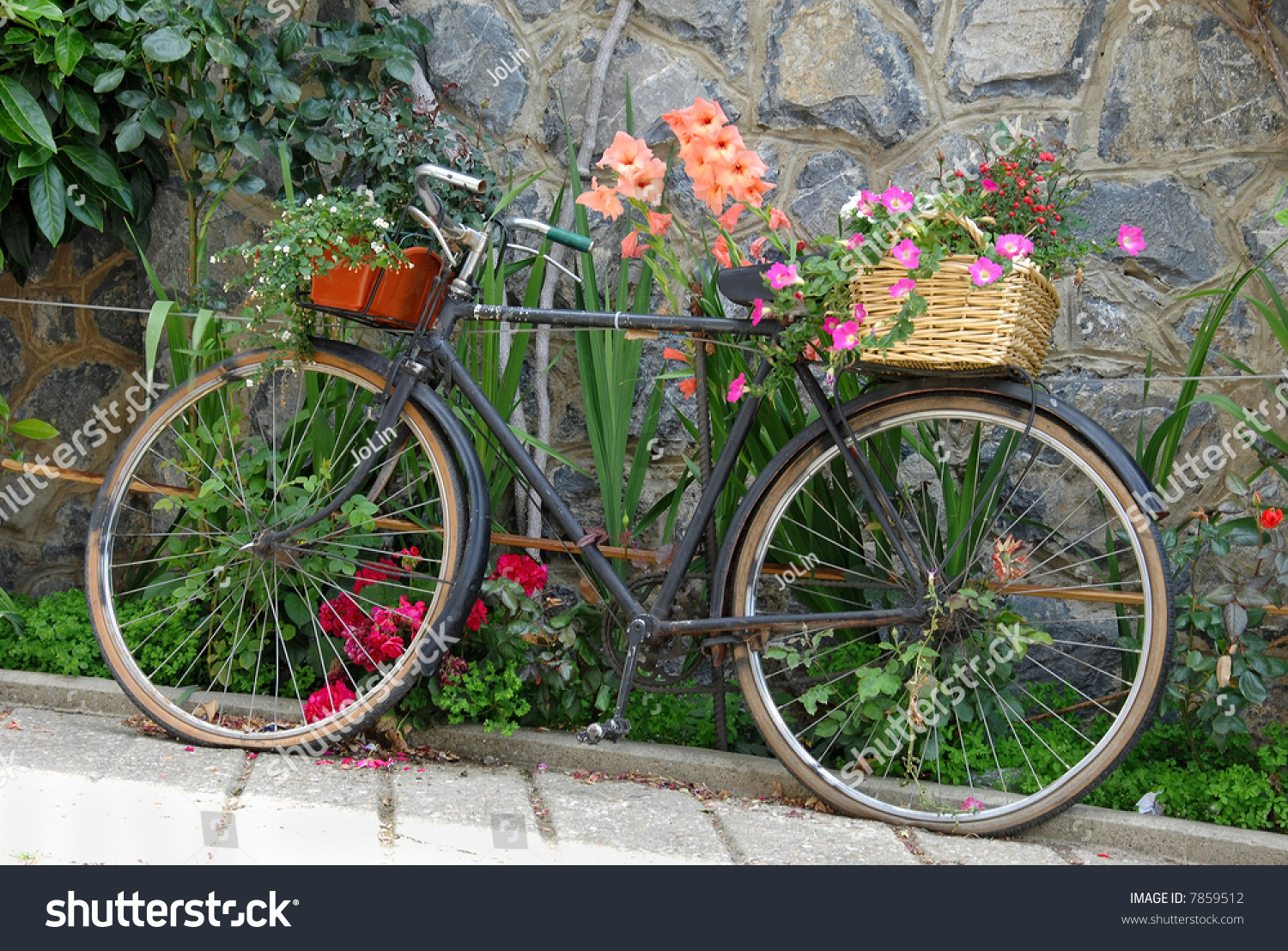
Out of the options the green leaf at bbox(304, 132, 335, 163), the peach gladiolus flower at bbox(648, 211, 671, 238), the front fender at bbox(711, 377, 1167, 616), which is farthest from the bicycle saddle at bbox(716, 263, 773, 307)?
the green leaf at bbox(304, 132, 335, 163)

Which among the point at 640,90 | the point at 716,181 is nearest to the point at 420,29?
the point at 640,90

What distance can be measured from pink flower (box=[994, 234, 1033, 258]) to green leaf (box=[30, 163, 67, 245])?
2027mm

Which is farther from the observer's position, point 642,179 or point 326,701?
point 326,701

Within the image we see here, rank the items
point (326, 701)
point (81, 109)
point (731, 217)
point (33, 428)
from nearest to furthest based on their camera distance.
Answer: point (731, 217), point (326, 701), point (81, 109), point (33, 428)

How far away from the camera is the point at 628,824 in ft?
6.19

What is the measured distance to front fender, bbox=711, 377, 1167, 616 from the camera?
1788 mm

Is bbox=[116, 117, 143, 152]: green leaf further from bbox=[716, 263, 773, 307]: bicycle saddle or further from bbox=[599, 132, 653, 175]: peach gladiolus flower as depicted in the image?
bbox=[716, 263, 773, 307]: bicycle saddle

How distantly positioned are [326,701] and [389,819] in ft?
1.63

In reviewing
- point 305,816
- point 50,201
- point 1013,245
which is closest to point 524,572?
point 305,816

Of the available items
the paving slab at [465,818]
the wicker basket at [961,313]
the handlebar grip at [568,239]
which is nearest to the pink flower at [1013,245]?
the wicker basket at [961,313]

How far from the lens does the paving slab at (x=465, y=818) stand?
1.69 meters

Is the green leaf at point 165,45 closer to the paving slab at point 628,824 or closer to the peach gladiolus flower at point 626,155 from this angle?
the peach gladiolus flower at point 626,155

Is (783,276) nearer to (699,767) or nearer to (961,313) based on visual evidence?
(961,313)

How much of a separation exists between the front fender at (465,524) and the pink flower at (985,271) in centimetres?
96
